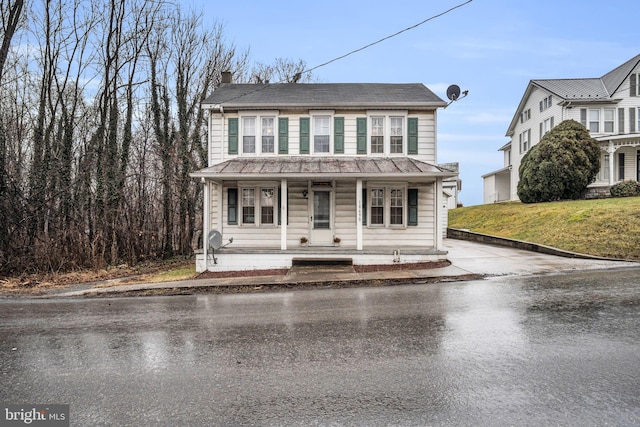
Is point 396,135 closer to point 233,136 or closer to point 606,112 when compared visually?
point 233,136

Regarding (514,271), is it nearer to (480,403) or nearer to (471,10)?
(471,10)

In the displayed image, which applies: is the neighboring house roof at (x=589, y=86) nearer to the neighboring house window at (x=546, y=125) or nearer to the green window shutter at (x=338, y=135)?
the neighboring house window at (x=546, y=125)

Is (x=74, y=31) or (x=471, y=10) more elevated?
(x=74, y=31)

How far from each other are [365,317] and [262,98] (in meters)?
11.4

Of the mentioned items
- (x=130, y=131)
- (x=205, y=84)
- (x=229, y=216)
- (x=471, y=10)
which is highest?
(x=205, y=84)

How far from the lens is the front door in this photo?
1432 centimetres

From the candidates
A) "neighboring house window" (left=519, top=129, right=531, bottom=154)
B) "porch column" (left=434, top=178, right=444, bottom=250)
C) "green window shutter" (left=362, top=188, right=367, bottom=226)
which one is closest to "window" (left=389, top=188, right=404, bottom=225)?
"green window shutter" (left=362, top=188, right=367, bottom=226)

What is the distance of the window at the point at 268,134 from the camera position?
580 inches

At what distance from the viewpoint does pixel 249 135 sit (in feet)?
48.3

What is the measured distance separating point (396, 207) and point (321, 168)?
3.37 meters

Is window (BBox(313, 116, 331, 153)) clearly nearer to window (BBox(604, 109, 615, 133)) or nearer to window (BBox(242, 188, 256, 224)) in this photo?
window (BBox(242, 188, 256, 224))

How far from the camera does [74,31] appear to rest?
15.6m

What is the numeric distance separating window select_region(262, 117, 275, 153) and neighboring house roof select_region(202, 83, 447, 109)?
579 millimetres

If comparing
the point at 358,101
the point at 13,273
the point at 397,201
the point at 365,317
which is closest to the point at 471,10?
the point at 358,101
